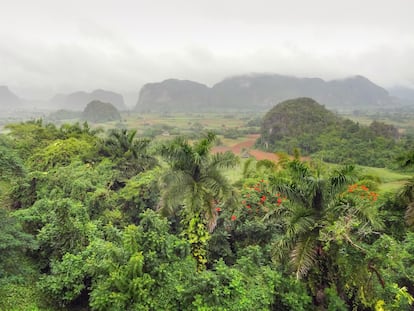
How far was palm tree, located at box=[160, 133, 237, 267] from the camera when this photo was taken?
397 inches

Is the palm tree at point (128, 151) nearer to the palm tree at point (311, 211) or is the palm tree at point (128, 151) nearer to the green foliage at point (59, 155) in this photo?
the green foliage at point (59, 155)

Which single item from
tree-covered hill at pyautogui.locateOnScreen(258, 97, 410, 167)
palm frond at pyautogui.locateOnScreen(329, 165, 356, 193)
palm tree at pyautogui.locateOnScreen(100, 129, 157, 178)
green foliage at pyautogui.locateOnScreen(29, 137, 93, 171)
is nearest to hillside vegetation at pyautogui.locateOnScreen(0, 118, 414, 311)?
palm frond at pyautogui.locateOnScreen(329, 165, 356, 193)

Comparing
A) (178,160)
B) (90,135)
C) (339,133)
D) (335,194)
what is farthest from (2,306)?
(339,133)

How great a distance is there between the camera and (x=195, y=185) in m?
10.2

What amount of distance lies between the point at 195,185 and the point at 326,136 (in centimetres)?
5442

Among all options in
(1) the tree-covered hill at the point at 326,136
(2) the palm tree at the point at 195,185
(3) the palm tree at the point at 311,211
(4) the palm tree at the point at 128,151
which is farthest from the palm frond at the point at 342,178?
(1) the tree-covered hill at the point at 326,136

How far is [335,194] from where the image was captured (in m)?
8.50

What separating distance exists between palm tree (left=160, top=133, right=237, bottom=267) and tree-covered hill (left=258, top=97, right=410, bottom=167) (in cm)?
3141

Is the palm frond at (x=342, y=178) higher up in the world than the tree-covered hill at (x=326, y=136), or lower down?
higher up

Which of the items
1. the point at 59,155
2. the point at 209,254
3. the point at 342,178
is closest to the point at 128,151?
the point at 59,155

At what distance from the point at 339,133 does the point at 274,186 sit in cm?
5556

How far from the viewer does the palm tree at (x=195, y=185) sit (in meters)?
10.1

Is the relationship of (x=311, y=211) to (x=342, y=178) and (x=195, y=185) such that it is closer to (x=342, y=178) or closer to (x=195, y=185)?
(x=342, y=178)

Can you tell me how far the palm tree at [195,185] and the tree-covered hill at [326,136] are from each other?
31.4 m
